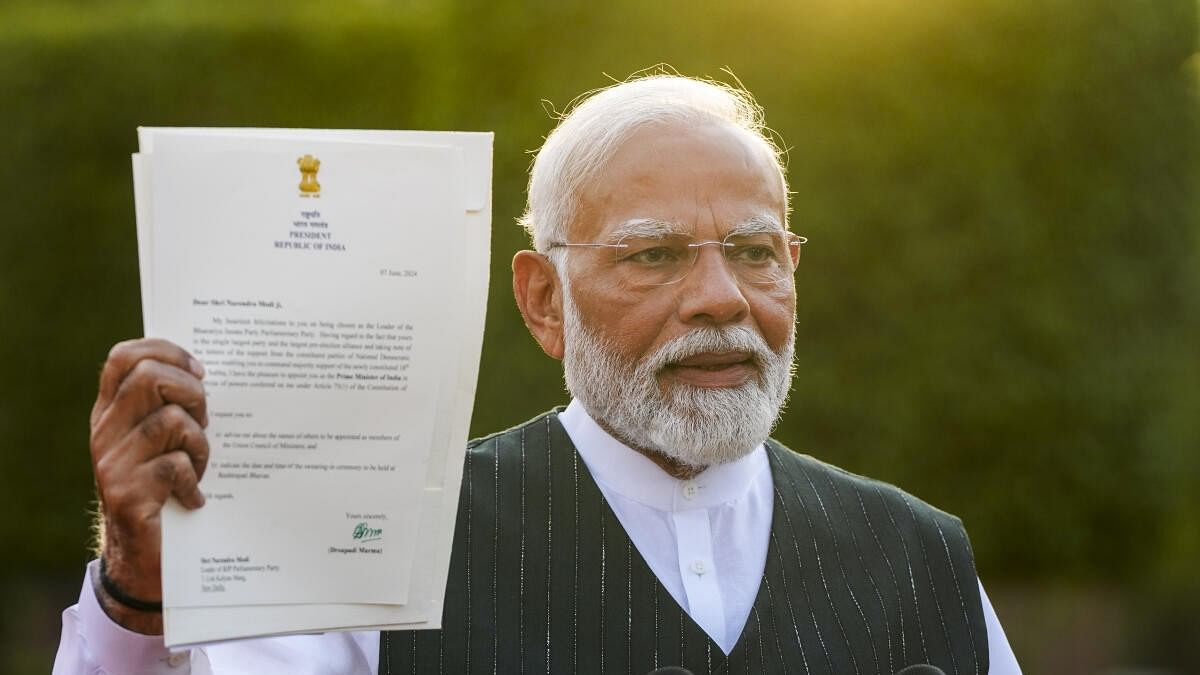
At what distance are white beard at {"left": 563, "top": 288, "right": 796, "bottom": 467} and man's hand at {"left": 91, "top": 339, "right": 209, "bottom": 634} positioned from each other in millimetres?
1421

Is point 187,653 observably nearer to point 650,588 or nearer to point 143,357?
point 143,357

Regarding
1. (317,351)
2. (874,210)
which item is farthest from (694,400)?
(874,210)

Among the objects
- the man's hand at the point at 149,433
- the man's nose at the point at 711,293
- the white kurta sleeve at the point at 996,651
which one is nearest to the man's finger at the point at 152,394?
the man's hand at the point at 149,433

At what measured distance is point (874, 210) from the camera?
1018 cm

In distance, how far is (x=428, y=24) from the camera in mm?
10672

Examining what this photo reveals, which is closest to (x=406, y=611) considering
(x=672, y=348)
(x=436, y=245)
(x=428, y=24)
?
(x=436, y=245)

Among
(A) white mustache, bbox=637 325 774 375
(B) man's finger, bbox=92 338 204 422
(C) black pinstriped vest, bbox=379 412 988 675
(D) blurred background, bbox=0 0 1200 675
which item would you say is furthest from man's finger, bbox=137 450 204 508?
(D) blurred background, bbox=0 0 1200 675

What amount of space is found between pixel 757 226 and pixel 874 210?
6684 millimetres

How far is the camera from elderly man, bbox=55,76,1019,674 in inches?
138

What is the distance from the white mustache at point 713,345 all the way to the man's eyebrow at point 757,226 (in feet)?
0.76

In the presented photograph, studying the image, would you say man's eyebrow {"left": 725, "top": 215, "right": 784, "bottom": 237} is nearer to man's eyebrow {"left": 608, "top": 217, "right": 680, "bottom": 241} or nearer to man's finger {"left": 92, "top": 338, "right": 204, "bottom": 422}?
man's eyebrow {"left": 608, "top": 217, "right": 680, "bottom": 241}

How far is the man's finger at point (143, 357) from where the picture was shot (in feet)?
8.25

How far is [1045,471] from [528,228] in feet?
23.3

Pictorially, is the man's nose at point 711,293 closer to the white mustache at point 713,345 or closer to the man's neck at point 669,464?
the white mustache at point 713,345
